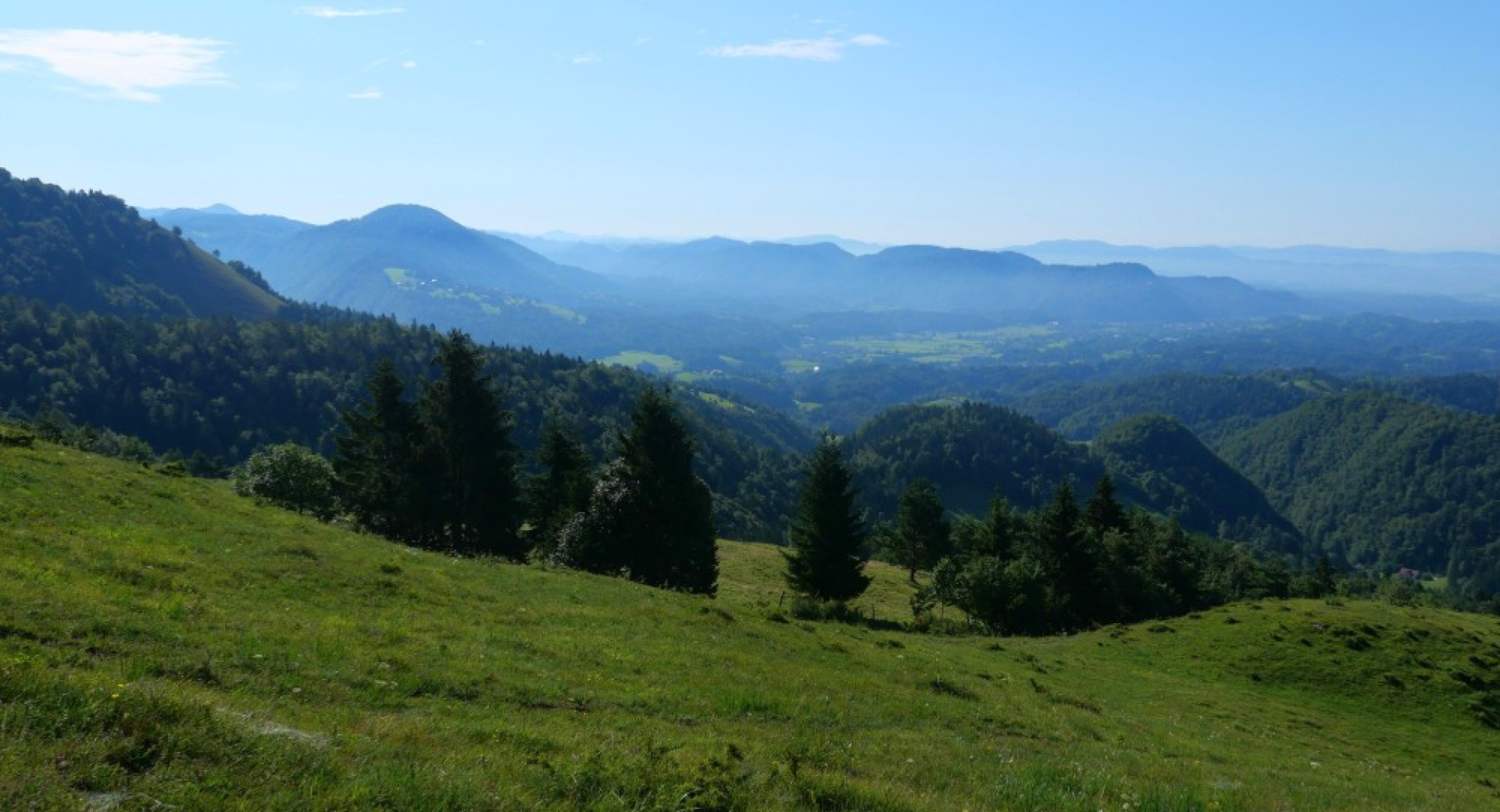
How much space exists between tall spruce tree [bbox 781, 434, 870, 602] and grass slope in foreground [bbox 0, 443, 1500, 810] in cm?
1395

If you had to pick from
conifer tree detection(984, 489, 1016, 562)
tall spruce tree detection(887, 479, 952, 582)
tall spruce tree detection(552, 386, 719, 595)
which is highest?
tall spruce tree detection(552, 386, 719, 595)

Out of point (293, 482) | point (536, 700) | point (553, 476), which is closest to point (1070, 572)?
point (553, 476)

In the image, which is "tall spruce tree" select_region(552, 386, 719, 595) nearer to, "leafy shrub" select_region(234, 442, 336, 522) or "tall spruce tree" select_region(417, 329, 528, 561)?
"tall spruce tree" select_region(417, 329, 528, 561)

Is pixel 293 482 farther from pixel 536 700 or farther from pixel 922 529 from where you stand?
pixel 922 529

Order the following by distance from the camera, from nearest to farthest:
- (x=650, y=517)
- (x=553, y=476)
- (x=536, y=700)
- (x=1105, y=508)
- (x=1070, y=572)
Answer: (x=536, y=700) → (x=650, y=517) → (x=1070, y=572) → (x=553, y=476) → (x=1105, y=508)

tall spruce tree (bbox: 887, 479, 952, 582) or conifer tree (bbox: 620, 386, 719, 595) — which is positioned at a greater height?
conifer tree (bbox: 620, 386, 719, 595)

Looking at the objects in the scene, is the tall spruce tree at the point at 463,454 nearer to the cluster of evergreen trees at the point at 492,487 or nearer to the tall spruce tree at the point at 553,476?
the cluster of evergreen trees at the point at 492,487

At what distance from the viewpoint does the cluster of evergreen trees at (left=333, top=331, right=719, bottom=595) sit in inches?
1786

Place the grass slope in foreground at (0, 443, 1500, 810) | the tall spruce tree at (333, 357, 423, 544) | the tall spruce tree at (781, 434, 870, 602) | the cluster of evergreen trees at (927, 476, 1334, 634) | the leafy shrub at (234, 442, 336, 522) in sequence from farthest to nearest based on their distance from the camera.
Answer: the tall spruce tree at (781, 434, 870, 602) < the cluster of evergreen trees at (927, 476, 1334, 634) < the tall spruce tree at (333, 357, 423, 544) < the leafy shrub at (234, 442, 336, 522) < the grass slope in foreground at (0, 443, 1500, 810)

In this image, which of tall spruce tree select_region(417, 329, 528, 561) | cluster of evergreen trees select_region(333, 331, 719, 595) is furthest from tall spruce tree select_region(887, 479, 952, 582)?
tall spruce tree select_region(417, 329, 528, 561)

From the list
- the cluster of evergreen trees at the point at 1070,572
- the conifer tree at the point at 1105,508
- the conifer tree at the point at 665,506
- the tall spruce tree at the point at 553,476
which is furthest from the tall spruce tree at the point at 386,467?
the conifer tree at the point at 1105,508

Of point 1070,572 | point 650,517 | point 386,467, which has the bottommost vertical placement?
point 1070,572

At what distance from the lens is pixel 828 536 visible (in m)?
50.2

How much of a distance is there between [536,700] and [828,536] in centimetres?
3709
